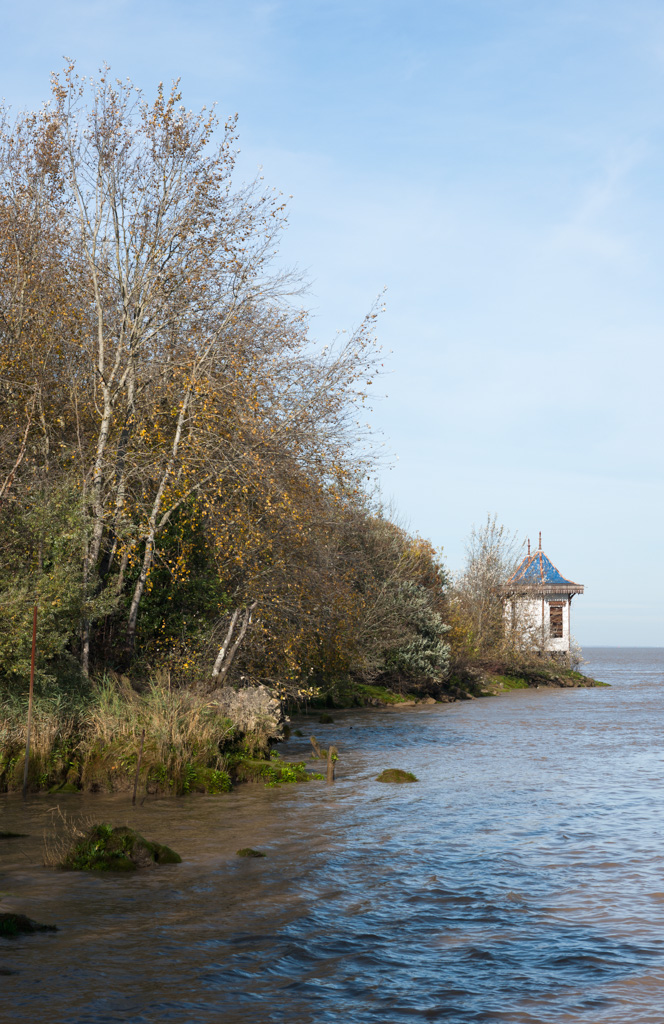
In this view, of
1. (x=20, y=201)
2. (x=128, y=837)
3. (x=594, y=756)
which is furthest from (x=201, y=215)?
(x=594, y=756)

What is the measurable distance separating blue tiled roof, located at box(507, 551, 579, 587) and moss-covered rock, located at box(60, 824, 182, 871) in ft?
169

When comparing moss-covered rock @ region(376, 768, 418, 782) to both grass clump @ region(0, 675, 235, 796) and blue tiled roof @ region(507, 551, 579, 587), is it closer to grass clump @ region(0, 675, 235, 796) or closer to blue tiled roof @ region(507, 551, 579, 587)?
grass clump @ region(0, 675, 235, 796)

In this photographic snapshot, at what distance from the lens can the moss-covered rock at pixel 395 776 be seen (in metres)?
19.3

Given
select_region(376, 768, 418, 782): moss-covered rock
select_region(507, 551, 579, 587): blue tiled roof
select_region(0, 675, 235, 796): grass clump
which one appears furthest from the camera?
select_region(507, 551, 579, 587): blue tiled roof

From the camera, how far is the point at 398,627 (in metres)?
40.8

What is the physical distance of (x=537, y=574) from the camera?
64812 millimetres

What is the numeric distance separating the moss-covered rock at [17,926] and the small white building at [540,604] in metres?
51.3

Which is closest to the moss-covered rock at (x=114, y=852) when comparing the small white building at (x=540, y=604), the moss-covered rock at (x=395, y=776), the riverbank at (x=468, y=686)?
the moss-covered rock at (x=395, y=776)

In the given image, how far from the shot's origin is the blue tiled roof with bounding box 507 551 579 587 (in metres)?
62.9

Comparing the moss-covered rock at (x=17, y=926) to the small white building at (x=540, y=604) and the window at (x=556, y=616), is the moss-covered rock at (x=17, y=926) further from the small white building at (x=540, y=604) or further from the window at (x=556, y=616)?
the window at (x=556, y=616)

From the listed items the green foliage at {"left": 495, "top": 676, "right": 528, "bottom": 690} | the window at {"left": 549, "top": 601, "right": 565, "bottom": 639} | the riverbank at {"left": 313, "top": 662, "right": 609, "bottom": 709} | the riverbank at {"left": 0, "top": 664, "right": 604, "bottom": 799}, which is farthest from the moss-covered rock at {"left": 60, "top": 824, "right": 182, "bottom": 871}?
the window at {"left": 549, "top": 601, "right": 565, "bottom": 639}

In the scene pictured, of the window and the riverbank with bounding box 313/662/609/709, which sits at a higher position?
the window

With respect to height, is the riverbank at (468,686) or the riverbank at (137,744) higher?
the riverbank at (137,744)

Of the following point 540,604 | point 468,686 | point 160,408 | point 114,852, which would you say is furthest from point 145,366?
point 540,604
